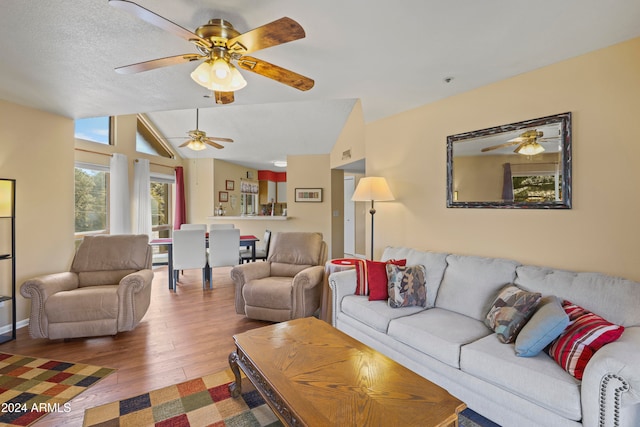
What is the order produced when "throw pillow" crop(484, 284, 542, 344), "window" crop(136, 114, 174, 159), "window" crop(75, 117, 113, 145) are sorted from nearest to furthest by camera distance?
"throw pillow" crop(484, 284, 542, 344) < "window" crop(75, 117, 113, 145) < "window" crop(136, 114, 174, 159)

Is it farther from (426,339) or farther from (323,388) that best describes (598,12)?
(323,388)

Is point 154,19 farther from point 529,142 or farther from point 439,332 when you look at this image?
point 529,142

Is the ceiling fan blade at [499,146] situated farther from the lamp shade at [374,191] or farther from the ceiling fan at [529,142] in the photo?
the lamp shade at [374,191]

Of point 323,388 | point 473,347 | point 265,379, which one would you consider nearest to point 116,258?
point 265,379

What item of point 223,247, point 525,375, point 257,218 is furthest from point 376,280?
point 257,218

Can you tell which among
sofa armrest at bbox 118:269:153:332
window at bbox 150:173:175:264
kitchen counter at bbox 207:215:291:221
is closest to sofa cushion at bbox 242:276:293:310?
sofa armrest at bbox 118:269:153:332

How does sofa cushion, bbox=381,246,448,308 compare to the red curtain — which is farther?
the red curtain

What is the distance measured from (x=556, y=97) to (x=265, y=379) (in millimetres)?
2771

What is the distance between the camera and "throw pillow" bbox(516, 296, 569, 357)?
5.08 feet

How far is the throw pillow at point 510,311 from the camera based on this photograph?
5.73 feet

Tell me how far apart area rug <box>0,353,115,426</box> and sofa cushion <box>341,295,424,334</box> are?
1957 millimetres

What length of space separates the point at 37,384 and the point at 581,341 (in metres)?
3.42

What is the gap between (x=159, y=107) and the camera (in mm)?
3391

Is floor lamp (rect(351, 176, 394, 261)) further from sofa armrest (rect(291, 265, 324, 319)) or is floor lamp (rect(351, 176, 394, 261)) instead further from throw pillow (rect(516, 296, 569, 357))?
throw pillow (rect(516, 296, 569, 357))
